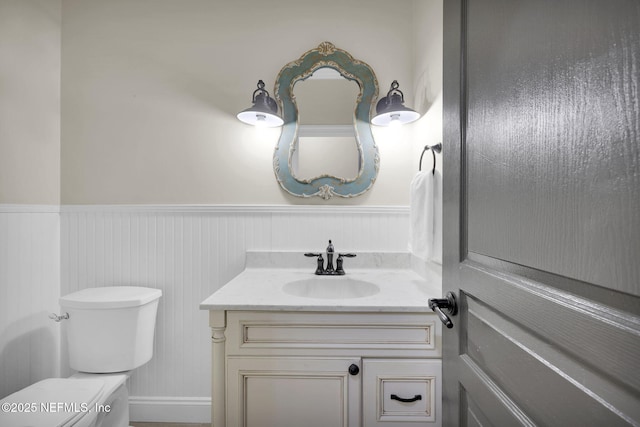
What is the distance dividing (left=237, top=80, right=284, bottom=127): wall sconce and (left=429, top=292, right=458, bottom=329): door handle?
4.00 feet

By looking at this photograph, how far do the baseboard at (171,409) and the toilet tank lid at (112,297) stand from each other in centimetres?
63

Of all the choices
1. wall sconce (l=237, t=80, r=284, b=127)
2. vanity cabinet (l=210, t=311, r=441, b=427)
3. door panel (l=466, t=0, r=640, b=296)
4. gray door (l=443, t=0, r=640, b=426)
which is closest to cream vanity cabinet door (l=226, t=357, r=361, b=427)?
vanity cabinet (l=210, t=311, r=441, b=427)

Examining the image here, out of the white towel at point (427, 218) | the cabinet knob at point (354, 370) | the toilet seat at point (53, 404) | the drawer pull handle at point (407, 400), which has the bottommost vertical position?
the toilet seat at point (53, 404)

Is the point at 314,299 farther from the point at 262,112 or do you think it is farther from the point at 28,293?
the point at 28,293

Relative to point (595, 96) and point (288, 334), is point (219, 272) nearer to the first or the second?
point (288, 334)

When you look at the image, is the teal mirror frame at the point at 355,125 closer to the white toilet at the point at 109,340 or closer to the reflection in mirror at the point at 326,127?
the reflection in mirror at the point at 326,127

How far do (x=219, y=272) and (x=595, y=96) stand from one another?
1.65 metres

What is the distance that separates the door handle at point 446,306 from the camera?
2.35 ft

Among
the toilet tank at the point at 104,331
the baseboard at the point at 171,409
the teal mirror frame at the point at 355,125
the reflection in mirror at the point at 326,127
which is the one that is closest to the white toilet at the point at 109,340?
the toilet tank at the point at 104,331

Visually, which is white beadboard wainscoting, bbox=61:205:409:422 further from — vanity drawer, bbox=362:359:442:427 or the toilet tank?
vanity drawer, bbox=362:359:442:427

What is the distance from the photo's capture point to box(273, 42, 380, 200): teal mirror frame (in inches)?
64.7

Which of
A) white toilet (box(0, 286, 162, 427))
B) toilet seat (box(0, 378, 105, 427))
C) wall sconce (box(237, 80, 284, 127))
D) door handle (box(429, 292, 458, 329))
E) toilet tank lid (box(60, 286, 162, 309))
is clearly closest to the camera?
door handle (box(429, 292, 458, 329))

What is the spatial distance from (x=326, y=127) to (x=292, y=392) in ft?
4.18

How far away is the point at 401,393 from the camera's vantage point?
103 centimetres
